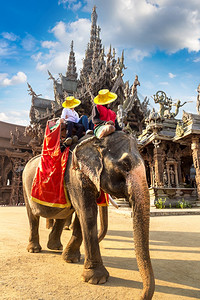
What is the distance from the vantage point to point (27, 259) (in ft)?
8.75

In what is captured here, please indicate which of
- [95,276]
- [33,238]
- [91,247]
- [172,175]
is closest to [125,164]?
[91,247]

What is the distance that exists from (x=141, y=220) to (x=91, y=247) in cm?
77

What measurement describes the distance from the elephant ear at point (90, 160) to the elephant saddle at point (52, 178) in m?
0.43

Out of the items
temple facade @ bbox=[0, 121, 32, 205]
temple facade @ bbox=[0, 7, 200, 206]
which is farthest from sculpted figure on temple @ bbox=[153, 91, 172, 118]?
temple facade @ bbox=[0, 121, 32, 205]

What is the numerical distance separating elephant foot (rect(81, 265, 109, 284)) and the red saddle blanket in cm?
81

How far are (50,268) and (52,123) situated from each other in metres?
2.14

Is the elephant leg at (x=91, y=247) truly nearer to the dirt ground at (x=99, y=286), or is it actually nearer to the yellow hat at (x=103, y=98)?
the dirt ground at (x=99, y=286)

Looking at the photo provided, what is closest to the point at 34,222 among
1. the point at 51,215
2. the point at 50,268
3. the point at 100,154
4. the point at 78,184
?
the point at 51,215

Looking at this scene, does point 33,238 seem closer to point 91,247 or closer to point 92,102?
point 91,247

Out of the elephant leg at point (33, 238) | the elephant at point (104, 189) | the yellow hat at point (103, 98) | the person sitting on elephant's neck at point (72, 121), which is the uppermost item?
the yellow hat at point (103, 98)

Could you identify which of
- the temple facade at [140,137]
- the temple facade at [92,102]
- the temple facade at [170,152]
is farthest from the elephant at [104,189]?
the temple facade at [92,102]

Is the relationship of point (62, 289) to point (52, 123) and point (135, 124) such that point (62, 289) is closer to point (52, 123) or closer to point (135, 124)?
point (52, 123)

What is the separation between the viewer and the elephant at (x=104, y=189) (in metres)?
1.73

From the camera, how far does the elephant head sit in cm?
167
